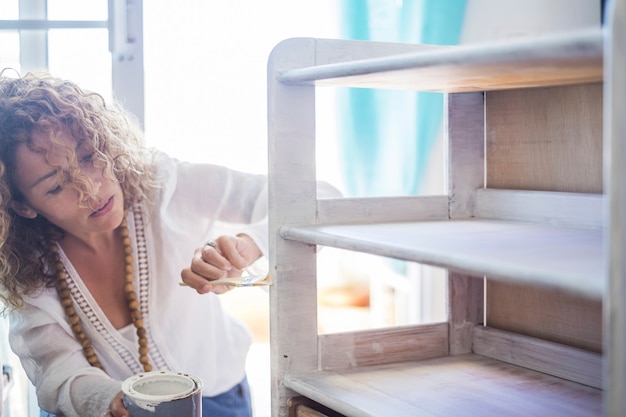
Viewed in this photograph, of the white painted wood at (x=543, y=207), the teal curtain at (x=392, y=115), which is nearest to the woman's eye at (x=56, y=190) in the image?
the white painted wood at (x=543, y=207)

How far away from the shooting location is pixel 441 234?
1157 millimetres

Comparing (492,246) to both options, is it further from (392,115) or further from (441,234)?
(392,115)

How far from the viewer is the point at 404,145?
2.48 metres

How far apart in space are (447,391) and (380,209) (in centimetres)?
32

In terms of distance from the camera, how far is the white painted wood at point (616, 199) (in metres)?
0.68

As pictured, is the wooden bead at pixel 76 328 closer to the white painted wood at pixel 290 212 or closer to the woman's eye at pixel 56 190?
the woman's eye at pixel 56 190

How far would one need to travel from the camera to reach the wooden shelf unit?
43.5 inches

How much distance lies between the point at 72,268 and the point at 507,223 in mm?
955

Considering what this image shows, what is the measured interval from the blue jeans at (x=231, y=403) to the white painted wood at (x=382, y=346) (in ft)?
2.06

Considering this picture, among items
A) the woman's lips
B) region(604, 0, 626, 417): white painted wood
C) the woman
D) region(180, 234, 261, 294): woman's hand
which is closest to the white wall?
the woman

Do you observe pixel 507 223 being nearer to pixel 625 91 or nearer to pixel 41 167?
pixel 625 91

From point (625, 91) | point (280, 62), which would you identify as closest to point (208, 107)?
point (280, 62)

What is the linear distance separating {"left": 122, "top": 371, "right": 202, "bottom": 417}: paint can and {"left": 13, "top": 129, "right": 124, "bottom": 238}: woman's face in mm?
548

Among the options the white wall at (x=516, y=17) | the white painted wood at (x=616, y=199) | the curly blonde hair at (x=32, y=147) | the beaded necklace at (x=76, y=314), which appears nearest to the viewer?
the white painted wood at (x=616, y=199)
